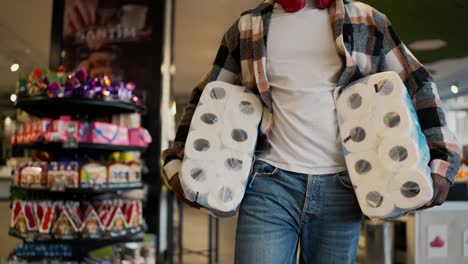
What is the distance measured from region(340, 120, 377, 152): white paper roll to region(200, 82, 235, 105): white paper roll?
0.32m

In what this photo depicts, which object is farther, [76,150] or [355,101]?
[76,150]

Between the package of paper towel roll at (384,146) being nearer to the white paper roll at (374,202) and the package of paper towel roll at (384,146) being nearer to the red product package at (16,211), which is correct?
the white paper roll at (374,202)

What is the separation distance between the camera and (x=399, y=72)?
112cm

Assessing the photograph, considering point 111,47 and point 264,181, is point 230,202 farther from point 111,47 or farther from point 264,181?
point 111,47

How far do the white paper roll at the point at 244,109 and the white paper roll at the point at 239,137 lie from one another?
0.02 meters

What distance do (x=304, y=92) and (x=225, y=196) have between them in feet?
1.07

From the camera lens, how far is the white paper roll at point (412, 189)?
91cm

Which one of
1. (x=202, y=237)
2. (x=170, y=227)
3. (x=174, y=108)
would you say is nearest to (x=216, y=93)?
(x=170, y=227)

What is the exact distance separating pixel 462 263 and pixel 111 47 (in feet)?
10.6

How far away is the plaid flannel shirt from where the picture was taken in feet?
3.45

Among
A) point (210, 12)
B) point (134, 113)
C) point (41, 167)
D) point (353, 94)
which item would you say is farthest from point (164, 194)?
point (353, 94)

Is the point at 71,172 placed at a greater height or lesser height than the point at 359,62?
lesser

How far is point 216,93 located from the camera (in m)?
1.15

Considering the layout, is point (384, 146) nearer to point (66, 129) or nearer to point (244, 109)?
point (244, 109)
